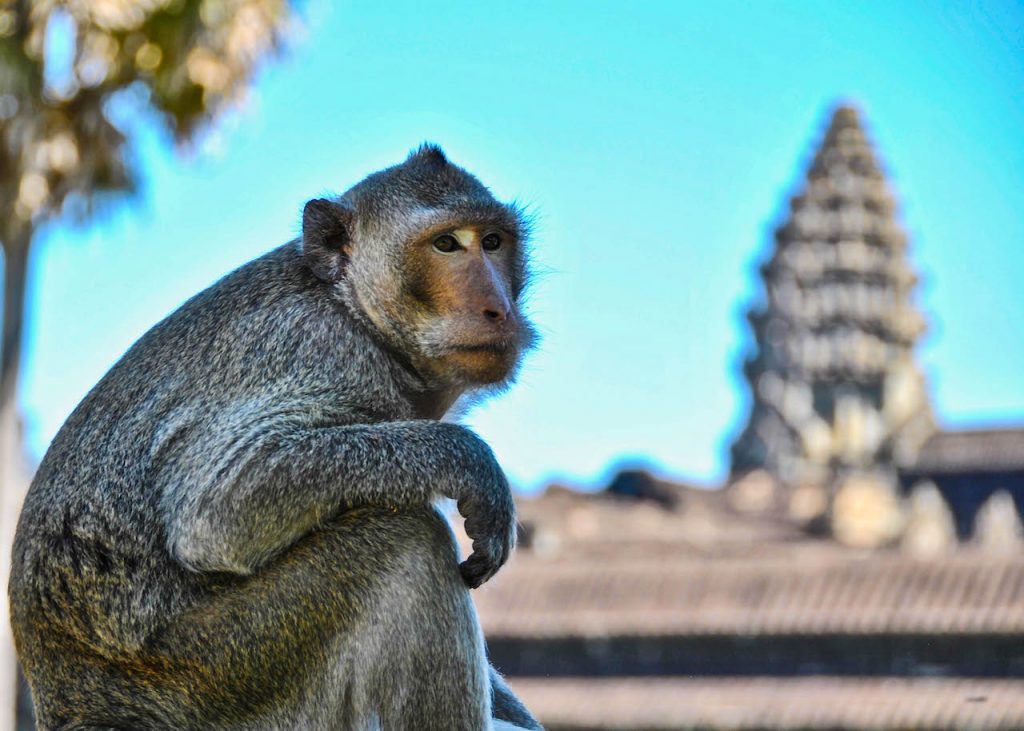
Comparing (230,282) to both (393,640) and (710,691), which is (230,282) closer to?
(393,640)

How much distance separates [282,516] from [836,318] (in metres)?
65.7

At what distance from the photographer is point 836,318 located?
69.1 meters

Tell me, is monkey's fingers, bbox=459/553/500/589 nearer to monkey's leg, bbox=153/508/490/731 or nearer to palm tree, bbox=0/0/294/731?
monkey's leg, bbox=153/508/490/731

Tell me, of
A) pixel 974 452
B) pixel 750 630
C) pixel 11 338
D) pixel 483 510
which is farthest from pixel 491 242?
pixel 974 452

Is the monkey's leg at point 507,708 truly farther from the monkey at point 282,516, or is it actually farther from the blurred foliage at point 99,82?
the blurred foliage at point 99,82

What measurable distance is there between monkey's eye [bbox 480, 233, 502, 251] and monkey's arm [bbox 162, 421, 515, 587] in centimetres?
64

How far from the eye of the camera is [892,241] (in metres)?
68.8

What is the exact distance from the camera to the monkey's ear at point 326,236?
529 centimetres

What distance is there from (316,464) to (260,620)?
16.9 inches

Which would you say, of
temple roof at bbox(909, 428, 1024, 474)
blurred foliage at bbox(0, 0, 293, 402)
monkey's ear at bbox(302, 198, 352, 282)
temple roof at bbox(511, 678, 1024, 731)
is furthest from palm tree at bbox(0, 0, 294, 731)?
temple roof at bbox(909, 428, 1024, 474)

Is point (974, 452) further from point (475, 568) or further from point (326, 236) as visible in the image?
point (475, 568)

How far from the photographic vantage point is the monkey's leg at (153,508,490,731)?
4574mm

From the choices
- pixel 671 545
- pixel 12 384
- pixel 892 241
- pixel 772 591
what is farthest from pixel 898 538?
pixel 892 241

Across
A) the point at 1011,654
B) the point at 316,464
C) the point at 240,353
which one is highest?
the point at 240,353
